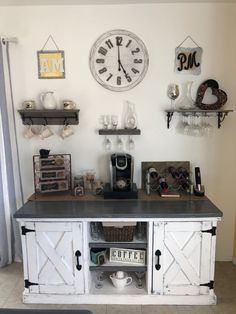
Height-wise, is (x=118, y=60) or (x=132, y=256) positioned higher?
(x=118, y=60)

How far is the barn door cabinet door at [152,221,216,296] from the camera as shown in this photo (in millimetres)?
1984

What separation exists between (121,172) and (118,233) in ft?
1.67

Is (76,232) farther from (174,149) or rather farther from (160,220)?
(174,149)

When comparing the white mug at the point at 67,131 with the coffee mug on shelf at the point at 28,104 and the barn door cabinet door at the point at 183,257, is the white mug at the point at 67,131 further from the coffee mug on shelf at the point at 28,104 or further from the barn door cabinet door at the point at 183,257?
the barn door cabinet door at the point at 183,257

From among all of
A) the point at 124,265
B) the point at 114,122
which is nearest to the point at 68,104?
the point at 114,122

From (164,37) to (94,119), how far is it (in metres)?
0.92

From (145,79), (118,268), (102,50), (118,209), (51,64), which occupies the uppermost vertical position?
(102,50)

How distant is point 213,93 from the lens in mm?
2375

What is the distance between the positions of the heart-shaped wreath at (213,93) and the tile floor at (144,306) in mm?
1480

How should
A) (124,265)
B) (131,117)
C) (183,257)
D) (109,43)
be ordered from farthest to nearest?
(131,117) → (109,43) → (124,265) → (183,257)

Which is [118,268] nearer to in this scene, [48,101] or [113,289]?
[113,289]

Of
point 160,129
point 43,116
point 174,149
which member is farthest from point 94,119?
point 174,149

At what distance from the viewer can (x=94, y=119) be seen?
98.0 inches

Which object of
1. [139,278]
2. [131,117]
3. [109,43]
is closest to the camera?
[139,278]
